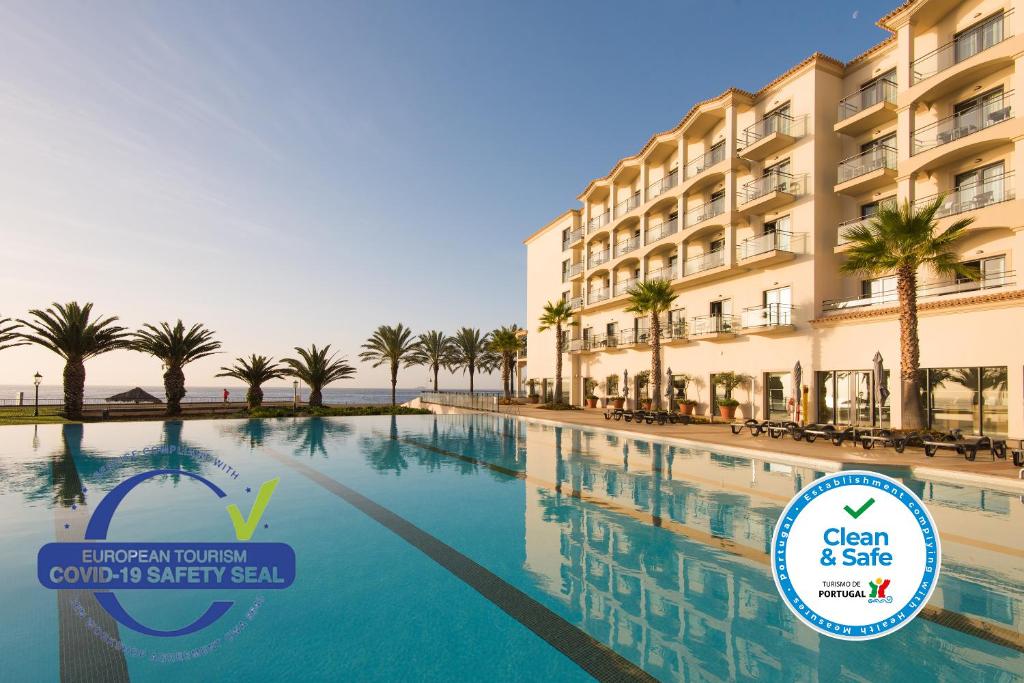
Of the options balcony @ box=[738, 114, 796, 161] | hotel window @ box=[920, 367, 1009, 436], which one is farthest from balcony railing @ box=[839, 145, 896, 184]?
hotel window @ box=[920, 367, 1009, 436]

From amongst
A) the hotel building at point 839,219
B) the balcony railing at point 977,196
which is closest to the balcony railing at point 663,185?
the hotel building at point 839,219

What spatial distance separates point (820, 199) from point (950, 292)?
692 cm

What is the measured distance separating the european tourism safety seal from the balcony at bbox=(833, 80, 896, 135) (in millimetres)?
23915

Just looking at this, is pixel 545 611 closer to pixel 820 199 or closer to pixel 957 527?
pixel 957 527

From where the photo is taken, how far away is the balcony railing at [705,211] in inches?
1073

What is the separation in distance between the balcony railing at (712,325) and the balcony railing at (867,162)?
8.19 m

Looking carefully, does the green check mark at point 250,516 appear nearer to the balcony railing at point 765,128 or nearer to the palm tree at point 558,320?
the balcony railing at point 765,128

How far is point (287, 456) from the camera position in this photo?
17.2m

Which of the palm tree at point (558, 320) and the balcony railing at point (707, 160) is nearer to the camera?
the balcony railing at point (707, 160)

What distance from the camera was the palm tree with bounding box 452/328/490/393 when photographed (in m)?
54.3

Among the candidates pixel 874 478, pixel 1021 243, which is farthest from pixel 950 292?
pixel 874 478

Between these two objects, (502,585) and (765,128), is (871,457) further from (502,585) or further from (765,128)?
(765,128)

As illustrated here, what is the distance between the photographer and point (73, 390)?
2809 cm

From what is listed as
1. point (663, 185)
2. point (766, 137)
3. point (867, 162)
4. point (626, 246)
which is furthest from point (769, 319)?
point (626, 246)
